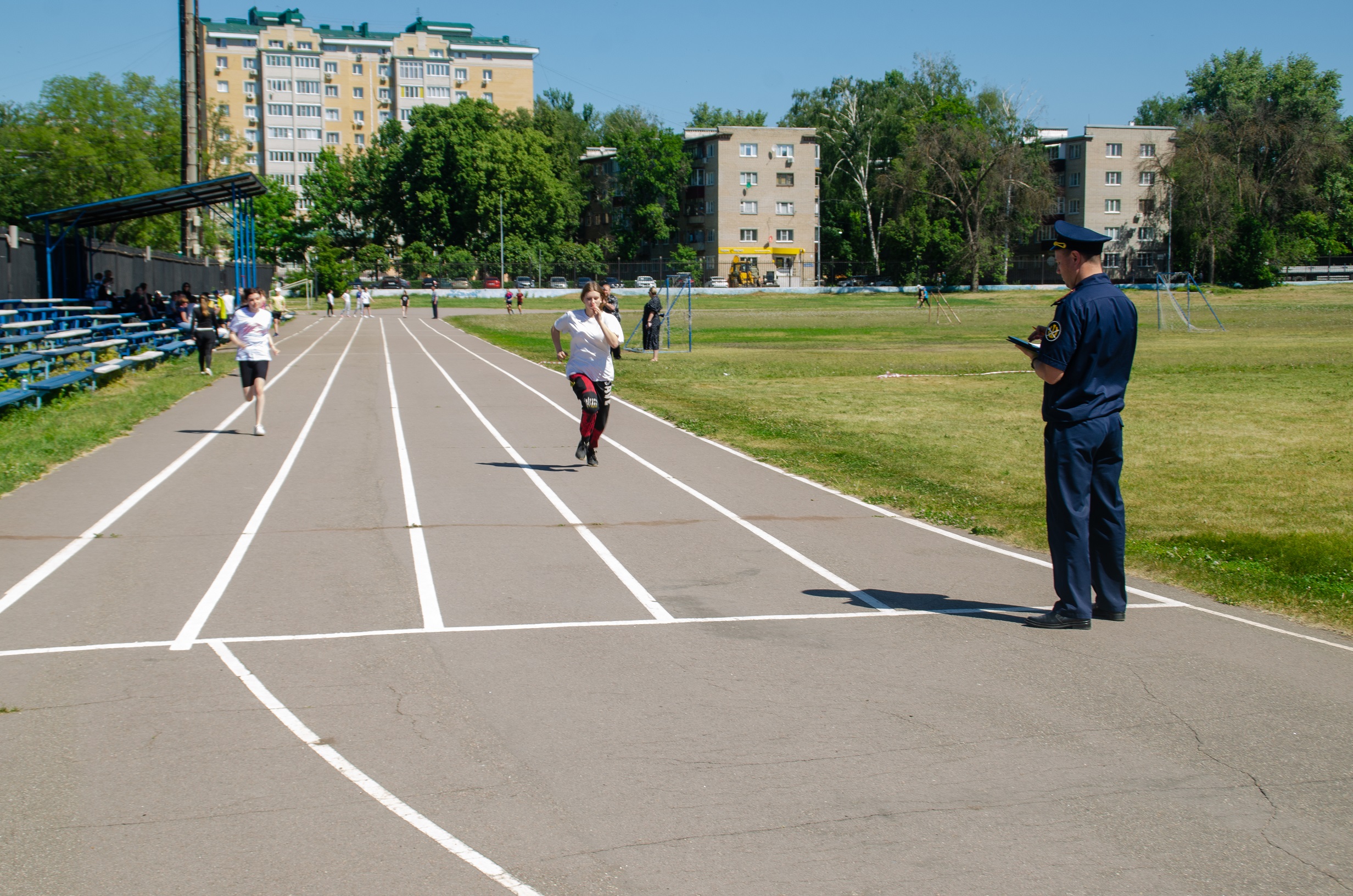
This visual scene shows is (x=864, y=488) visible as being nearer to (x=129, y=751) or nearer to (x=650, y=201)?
(x=129, y=751)

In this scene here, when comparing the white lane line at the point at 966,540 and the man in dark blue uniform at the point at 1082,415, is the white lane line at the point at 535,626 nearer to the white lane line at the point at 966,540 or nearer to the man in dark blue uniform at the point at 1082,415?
the white lane line at the point at 966,540

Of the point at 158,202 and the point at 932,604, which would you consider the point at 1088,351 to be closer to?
the point at 932,604

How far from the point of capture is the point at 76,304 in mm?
25688

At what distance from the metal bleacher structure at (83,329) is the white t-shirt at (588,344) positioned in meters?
8.10

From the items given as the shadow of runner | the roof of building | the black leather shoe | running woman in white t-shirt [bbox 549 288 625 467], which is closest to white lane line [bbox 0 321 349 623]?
running woman in white t-shirt [bbox 549 288 625 467]

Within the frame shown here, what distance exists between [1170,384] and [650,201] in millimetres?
88689

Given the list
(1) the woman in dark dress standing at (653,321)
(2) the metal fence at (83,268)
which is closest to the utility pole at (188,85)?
(2) the metal fence at (83,268)

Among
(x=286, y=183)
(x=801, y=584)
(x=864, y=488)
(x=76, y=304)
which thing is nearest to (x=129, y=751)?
(x=801, y=584)

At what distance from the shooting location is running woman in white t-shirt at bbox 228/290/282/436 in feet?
49.7

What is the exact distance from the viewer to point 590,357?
1238 cm

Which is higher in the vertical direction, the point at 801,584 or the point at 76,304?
the point at 76,304

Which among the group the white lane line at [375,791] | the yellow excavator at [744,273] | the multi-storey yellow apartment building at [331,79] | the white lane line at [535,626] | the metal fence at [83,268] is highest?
the multi-storey yellow apartment building at [331,79]

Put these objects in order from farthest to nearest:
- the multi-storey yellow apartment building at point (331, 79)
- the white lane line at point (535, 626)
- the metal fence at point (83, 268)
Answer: the multi-storey yellow apartment building at point (331, 79) → the metal fence at point (83, 268) → the white lane line at point (535, 626)

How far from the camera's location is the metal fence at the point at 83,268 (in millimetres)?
24312
